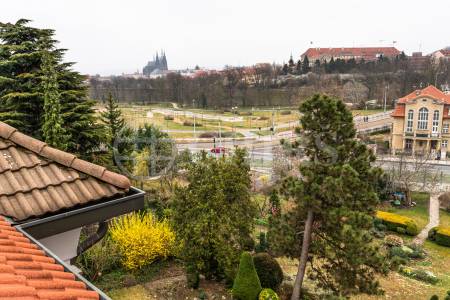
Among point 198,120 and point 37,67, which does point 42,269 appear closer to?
point 37,67

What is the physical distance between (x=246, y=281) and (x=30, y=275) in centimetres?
1048

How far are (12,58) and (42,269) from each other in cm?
2002

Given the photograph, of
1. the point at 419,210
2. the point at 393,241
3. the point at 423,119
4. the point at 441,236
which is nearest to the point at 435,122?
the point at 423,119

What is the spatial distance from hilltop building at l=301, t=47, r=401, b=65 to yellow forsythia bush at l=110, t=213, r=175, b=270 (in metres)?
101

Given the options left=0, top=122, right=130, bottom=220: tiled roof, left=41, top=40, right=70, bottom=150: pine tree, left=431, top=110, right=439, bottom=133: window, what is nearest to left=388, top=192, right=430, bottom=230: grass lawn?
left=431, top=110, right=439, bottom=133: window

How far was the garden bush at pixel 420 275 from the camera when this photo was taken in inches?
644

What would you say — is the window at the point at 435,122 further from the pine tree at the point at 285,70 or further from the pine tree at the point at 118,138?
the pine tree at the point at 285,70

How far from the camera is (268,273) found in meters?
13.6

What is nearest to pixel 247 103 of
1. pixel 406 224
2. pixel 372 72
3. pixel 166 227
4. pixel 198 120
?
pixel 198 120

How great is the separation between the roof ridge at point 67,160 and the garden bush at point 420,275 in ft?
55.2

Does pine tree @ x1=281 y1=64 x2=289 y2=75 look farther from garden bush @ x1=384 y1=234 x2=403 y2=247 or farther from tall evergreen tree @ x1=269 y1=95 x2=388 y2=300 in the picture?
tall evergreen tree @ x1=269 y1=95 x2=388 y2=300

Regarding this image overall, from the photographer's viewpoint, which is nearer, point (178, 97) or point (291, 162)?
point (291, 162)

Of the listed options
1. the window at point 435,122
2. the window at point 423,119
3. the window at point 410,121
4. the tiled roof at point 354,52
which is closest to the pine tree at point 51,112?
the window at point 410,121

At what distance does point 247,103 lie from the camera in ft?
255
